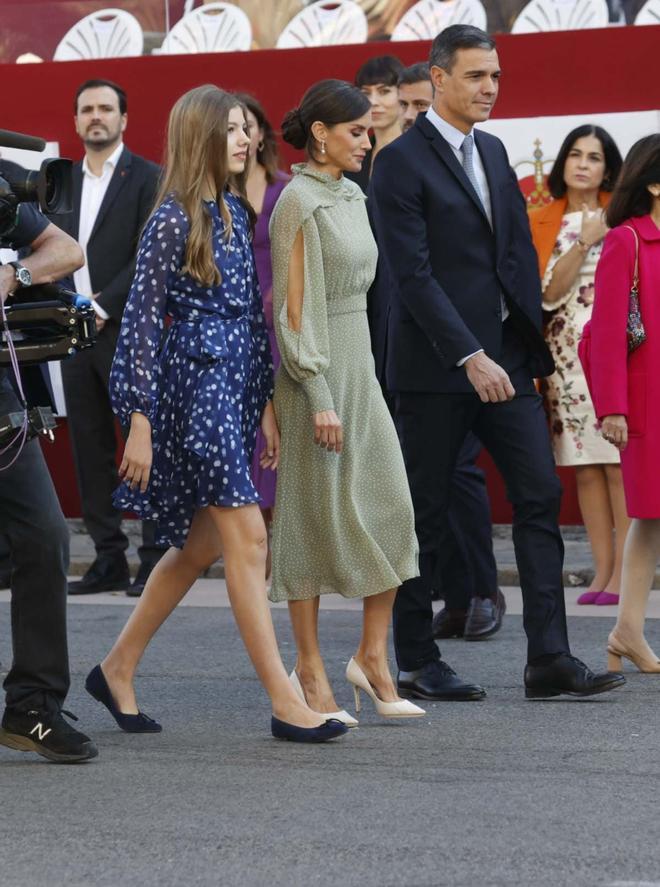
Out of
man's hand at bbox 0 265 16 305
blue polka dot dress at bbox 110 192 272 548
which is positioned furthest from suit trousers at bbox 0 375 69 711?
blue polka dot dress at bbox 110 192 272 548

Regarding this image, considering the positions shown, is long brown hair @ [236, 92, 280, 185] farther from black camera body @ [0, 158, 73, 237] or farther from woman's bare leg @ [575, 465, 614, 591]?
black camera body @ [0, 158, 73, 237]

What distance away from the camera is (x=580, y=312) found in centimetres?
924

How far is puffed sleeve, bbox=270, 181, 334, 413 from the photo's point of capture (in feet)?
19.7

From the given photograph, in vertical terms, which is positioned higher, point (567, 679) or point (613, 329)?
point (613, 329)

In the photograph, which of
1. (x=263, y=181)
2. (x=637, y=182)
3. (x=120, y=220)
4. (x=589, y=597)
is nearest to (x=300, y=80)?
(x=120, y=220)

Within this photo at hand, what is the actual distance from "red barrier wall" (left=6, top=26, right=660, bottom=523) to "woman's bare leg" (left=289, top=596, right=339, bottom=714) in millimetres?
4850

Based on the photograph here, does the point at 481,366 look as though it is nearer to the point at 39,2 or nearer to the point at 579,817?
the point at 579,817

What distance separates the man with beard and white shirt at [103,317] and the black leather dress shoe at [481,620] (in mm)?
2223

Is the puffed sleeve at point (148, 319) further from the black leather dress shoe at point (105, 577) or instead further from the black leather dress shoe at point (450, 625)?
the black leather dress shoe at point (105, 577)

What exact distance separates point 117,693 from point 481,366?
1.49 m

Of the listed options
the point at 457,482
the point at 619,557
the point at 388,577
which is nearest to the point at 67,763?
the point at 388,577

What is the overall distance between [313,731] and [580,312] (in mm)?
3912

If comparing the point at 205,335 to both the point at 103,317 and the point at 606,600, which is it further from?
the point at 103,317

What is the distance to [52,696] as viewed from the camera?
5.55m
